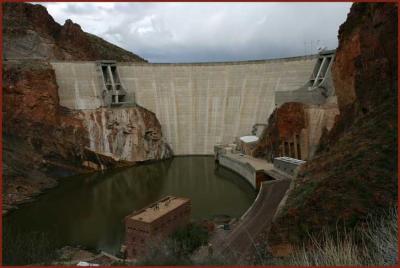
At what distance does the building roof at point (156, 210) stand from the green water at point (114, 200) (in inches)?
82.5

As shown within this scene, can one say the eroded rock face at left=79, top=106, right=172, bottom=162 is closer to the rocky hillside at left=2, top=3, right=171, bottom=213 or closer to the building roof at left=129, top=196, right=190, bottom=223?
the rocky hillside at left=2, top=3, right=171, bottom=213

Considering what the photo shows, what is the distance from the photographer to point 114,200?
24.7m

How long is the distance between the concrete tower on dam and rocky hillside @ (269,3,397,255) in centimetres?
1775

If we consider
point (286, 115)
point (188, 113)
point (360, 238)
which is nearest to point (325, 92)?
point (286, 115)

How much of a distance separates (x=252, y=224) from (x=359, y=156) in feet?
20.0

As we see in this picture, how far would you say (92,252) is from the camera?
645 inches

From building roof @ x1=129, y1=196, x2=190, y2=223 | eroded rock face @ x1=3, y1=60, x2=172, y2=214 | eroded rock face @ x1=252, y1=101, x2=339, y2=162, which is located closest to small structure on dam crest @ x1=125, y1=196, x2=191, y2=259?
building roof @ x1=129, y1=196, x2=190, y2=223

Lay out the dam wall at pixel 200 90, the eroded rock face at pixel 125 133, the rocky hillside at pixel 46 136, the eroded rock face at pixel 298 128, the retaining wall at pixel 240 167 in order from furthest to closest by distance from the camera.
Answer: the dam wall at pixel 200 90
the eroded rock face at pixel 125 133
the eroded rock face at pixel 298 128
the rocky hillside at pixel 46 136
the retaining wall at pixel 240 167

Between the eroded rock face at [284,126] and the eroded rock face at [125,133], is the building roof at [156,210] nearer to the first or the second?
the eroded rock face at [284,126]

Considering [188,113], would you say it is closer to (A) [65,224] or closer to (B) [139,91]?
(B) [139,91]

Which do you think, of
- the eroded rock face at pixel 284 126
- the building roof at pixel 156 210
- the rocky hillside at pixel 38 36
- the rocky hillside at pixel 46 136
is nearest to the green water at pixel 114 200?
the rocky hillside at pixel 46 136

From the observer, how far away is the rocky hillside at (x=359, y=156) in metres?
11.5

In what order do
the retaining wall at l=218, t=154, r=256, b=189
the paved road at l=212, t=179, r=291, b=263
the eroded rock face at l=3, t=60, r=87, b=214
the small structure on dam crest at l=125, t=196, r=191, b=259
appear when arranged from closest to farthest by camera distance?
the paved road at l=212, t=179, r=291, b=263 < the small structure on dam crest at l=125, t=196, r=191, b=259 < the retaining wall at l=218, t=154, r=256, b=189 < the eroded rock face at l=3, t=60, r=87, b=214

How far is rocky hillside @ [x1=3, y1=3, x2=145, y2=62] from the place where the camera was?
43219 mm
